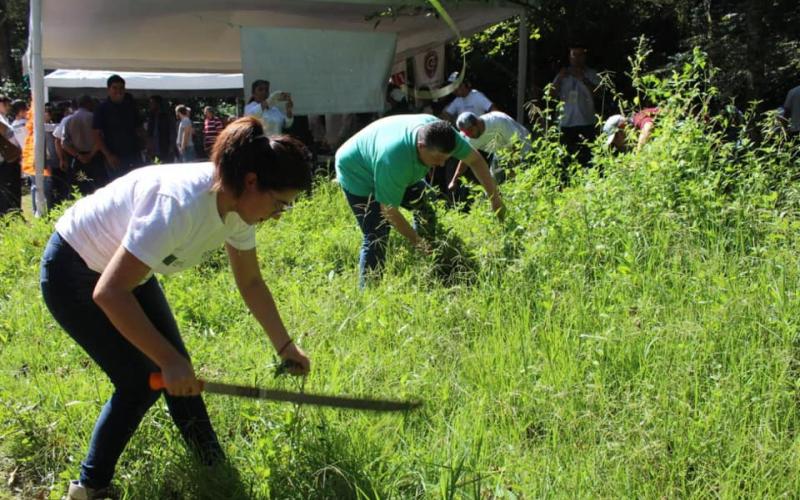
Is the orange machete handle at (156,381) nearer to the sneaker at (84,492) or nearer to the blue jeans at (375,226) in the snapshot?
the sneaker at (84,492)

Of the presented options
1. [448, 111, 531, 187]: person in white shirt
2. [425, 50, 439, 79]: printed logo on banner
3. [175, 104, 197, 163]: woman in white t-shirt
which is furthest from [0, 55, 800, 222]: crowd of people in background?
[175, 104, 197, 163]: woman in white t-shirt

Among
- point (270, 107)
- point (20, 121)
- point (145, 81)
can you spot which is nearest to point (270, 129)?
point (270, 107)

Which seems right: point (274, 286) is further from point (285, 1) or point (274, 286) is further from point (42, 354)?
point (285, 1)

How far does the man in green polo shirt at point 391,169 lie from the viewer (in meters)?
4.24

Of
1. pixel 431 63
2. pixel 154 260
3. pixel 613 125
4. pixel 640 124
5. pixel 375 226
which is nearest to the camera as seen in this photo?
pixel 154 260

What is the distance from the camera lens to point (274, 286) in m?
4.55

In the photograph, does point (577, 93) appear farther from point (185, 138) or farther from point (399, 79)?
point (185, 138)

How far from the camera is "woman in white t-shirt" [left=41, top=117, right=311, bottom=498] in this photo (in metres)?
2.09

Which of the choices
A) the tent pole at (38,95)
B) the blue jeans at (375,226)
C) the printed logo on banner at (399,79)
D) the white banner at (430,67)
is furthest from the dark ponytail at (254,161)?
the printed logo on banner at (399,79)

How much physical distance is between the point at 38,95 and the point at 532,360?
256 inches

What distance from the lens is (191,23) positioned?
9.34 m

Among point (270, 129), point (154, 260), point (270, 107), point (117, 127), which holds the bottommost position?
point (154, 260)

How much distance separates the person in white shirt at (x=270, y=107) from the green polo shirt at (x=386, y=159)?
327 centimetres

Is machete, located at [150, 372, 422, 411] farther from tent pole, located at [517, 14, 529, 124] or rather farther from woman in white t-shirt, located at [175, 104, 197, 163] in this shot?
woman in white t-shirt, located at [175, 104, 197, 163]
